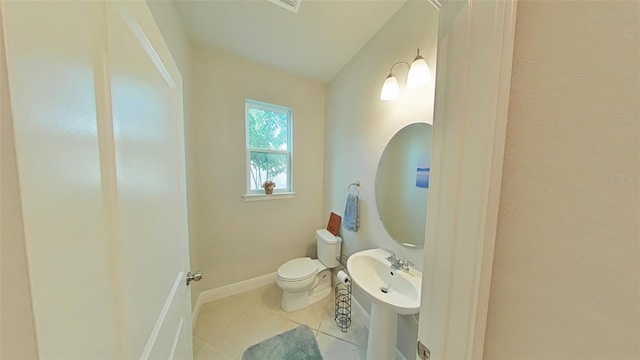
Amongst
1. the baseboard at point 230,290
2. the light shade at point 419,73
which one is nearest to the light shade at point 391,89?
the light shade at point 419,73

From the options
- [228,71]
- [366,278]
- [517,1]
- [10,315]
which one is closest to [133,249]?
[10,315]

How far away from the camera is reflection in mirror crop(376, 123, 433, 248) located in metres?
1.28

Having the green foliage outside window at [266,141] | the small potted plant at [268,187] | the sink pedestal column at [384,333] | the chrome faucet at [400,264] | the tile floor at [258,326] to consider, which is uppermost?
the green foliage outside window at [266,141]

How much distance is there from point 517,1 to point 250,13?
1.56m

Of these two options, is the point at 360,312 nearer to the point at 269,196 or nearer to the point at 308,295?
the point at 308,295

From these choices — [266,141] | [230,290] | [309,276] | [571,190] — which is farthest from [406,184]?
[230,290]

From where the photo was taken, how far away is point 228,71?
187 cm

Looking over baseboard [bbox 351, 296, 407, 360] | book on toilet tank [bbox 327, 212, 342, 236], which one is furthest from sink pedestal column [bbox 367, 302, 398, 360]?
book on toilet tank [bbox 327, 212, 342, 236]

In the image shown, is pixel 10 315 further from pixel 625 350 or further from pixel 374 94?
pixel 374 94

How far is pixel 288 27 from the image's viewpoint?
1535 millimetres

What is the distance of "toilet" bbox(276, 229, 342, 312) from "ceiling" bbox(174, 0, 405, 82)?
1.76m

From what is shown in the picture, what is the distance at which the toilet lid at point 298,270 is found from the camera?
182cm

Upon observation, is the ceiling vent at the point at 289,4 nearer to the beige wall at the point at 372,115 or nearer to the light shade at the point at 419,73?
the beige wall at the point at 372,115

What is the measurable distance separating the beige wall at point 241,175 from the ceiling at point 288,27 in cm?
20
